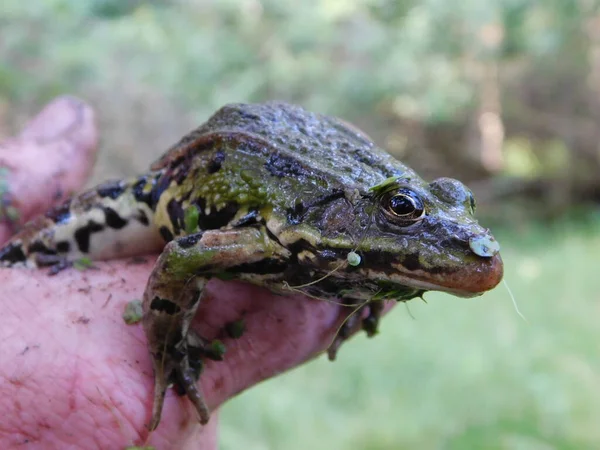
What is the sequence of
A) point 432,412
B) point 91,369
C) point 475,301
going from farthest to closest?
point 475,301, point 432,412, point 91,369

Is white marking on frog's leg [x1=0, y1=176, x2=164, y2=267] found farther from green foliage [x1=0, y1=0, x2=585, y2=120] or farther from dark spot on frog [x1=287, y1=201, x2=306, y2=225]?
green foliage [x1=0, y1=0, x2=585, y2=120]

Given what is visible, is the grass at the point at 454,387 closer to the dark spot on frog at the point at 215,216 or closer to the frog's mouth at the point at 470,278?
the dark spot on frog at the point at 215,216

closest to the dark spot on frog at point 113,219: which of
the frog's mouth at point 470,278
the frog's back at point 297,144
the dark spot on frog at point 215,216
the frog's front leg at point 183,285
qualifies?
the frog's back at point 297,144

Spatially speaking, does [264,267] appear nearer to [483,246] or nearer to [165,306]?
[165,306]

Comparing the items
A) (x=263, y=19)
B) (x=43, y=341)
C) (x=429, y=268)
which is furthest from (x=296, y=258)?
(x=263, y=19)

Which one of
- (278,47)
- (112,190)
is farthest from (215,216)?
(278,47)

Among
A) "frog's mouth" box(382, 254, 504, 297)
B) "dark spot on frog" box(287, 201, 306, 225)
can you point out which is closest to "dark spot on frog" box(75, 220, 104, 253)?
A: "dark spot on frog" box(287, 201, 306, 225)

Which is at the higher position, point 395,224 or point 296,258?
point 395,224

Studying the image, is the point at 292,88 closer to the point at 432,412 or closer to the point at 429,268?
the point at 432,412
